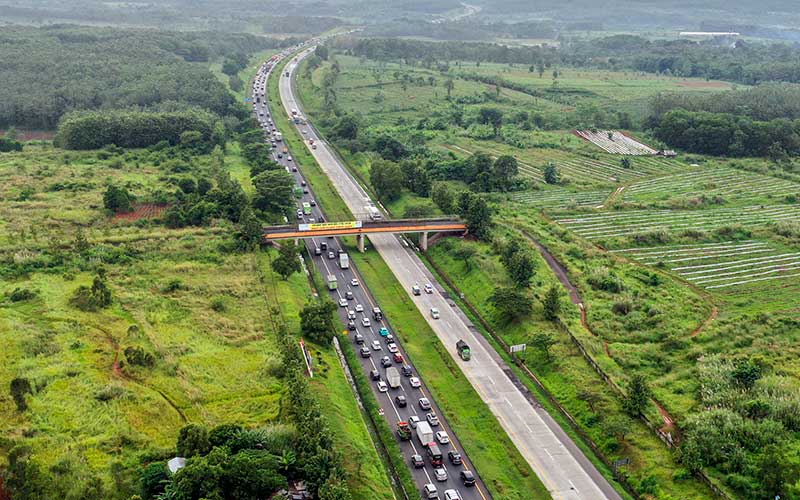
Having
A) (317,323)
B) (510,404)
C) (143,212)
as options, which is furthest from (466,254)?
(143,212)

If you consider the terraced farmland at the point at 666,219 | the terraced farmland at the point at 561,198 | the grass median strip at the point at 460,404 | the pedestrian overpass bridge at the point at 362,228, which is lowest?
the grass median strip at the point at 460,404

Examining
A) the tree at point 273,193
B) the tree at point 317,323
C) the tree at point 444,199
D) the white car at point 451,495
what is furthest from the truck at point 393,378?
the tree at point 273,193

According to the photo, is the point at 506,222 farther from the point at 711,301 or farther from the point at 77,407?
the point at 77,407

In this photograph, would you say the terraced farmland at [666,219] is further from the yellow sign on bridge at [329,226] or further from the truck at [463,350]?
the truck at [463,350]

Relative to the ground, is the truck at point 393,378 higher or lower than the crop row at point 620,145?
lower

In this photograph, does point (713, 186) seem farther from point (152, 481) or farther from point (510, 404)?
point (152, 481)

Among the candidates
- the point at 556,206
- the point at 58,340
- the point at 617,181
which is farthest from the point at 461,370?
the point at 617,181

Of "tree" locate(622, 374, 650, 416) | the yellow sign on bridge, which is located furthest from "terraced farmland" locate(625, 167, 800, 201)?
"tree" locate(622, 374, 650, 416)
